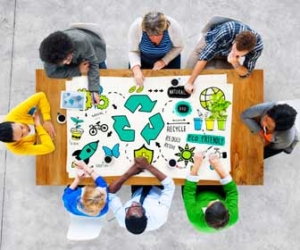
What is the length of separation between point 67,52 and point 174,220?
1797 mm

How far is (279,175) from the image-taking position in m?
3.71

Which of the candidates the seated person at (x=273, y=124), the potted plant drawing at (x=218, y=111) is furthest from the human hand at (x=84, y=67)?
the seated person at (x=273, y=124)

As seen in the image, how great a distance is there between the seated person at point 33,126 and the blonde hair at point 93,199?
0.40 meters

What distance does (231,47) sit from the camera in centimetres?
280

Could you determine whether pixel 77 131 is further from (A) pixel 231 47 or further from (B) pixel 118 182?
(A) pixel 231 47

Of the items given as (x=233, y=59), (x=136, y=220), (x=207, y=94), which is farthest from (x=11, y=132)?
(x=233, y=59)

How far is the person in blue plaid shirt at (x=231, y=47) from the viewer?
2.57m

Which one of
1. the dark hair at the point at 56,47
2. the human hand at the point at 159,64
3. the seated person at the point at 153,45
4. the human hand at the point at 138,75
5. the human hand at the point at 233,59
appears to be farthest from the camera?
the human hand at the point at 159,64

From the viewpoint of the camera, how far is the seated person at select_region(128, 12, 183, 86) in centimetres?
279

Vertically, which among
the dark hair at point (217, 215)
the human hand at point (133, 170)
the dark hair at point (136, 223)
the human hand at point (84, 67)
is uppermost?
the human hand at point (84, 67)

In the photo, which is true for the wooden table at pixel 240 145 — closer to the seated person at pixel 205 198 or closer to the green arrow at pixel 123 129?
the seated person at pixel 205 198

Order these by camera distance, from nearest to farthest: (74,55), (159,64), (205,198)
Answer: (74,55), (205,198), (159,64)

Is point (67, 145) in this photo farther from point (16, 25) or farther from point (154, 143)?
point (16, 25)

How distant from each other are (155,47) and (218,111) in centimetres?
59
